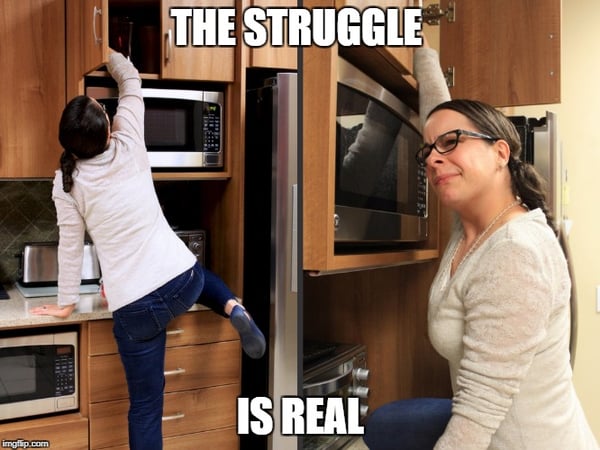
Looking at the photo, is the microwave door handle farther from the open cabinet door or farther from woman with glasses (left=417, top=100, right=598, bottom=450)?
the open cabinet door

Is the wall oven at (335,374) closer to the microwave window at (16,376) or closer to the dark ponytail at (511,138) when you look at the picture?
the dark ponytail at (511,138)

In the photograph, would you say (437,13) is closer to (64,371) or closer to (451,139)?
(451,139)

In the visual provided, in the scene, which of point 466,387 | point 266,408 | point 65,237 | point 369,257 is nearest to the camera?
point 466,387

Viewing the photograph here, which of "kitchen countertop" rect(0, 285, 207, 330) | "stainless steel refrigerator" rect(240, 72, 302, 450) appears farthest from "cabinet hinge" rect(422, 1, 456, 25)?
"kitchen countertop" rect(0, 285, 207, 330)

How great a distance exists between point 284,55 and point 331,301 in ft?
3.27

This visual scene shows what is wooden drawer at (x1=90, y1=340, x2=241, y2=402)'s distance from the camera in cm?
166

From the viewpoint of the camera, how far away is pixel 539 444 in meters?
0.74

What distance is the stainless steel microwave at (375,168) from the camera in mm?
735

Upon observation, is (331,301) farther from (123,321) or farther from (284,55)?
(284,55)

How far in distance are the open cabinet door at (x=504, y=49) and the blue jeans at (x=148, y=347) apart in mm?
944

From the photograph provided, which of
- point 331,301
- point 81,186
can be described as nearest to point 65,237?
point 81,186

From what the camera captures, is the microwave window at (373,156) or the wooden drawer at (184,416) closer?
the microwave window at (373,156)

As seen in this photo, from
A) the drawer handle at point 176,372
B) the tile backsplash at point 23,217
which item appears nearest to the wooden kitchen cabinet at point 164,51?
the tile backsplash at point 23,217

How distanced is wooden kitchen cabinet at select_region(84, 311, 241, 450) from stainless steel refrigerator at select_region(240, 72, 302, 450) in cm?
6
